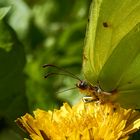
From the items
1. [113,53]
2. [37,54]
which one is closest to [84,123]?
[113,53]

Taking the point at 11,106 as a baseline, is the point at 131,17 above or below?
above

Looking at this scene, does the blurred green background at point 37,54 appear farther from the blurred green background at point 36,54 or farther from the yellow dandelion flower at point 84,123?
the yellow dandelion flower at point 84,123

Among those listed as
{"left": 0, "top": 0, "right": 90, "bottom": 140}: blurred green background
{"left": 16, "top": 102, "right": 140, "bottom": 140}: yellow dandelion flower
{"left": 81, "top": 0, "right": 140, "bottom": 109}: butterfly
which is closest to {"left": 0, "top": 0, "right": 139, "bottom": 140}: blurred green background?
{"left": 0, "top": 0, "right": 90, "bottom": 140}: blurred green background

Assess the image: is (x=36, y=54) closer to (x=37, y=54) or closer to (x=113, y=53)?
(x=37, y=54)

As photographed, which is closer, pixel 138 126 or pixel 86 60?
pixel 138 126

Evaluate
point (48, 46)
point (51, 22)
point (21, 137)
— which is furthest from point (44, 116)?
point (51, 22)

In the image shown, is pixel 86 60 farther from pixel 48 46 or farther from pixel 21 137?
pixel 48 46

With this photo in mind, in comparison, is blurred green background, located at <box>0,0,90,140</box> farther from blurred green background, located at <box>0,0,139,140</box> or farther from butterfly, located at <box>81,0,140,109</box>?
butterfly, located at <box>81,0,140,109</box>
